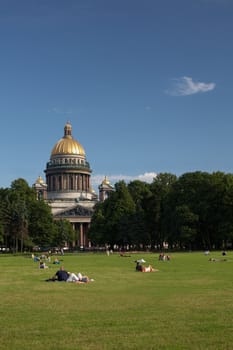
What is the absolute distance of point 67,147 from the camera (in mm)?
182000

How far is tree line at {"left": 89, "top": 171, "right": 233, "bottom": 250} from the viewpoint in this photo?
79.6 m

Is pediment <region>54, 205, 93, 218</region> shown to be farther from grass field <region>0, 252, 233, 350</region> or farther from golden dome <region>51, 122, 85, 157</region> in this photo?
grass field <region>0, 252, 233, 350</region>

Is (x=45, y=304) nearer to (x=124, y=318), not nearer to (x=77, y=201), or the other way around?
(x=124, y=318)

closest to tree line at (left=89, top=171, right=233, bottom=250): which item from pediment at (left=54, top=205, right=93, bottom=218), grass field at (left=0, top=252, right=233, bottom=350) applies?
grass field at (left=0, top=252, right=233, bottom=350)

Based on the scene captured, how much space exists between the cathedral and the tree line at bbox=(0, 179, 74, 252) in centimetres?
6744

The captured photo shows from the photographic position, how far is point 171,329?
13.2m

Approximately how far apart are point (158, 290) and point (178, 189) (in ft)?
219

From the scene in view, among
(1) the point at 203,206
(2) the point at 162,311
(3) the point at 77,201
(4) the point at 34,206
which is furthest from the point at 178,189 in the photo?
(3) the point at 77,201

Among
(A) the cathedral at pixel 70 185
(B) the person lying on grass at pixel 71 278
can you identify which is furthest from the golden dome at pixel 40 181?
(B) the person lying on grass at pixel 71 278

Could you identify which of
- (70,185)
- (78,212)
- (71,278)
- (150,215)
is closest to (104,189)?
(70,185)

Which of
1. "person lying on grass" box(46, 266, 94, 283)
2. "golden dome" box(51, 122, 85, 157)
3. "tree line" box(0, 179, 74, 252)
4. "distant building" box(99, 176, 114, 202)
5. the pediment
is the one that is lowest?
"person lying on grass" box(46, 266, 94, 283)

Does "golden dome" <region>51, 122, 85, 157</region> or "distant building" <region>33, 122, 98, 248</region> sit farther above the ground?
"golden dome" <region>51, 122, 85, 157</region>

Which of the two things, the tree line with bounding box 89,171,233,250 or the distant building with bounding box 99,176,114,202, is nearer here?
the tree line with bounding box 89,171,233,250

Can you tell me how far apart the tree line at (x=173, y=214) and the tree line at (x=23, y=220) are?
40.1 ft
